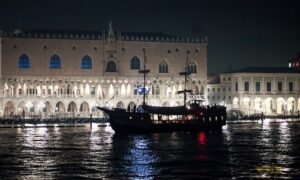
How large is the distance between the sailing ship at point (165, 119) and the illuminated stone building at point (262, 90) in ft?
121

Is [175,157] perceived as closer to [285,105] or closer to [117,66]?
[117,66]

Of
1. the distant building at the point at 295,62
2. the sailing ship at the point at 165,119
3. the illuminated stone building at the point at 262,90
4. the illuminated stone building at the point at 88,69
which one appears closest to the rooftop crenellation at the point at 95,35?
the illuminated stone building at the point at 88,69

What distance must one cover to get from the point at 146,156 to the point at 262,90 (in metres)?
74.6

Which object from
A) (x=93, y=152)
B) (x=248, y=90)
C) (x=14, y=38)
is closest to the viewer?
(x=93, y=152)

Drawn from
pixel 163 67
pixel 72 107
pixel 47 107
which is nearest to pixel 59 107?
pixel 72 107

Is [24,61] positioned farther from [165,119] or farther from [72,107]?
[165,119]

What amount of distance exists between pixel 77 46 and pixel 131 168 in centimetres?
7230

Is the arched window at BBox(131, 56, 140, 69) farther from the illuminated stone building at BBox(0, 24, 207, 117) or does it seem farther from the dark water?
the dark water

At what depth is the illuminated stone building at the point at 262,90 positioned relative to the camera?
410 feet

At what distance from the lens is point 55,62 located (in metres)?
116

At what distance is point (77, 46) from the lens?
116875 millimetres

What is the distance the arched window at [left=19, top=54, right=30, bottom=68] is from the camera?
11394cm

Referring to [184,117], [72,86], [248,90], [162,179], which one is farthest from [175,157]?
[248,90]

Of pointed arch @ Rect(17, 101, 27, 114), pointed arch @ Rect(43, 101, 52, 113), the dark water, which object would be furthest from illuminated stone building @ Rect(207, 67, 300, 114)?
the dark water
